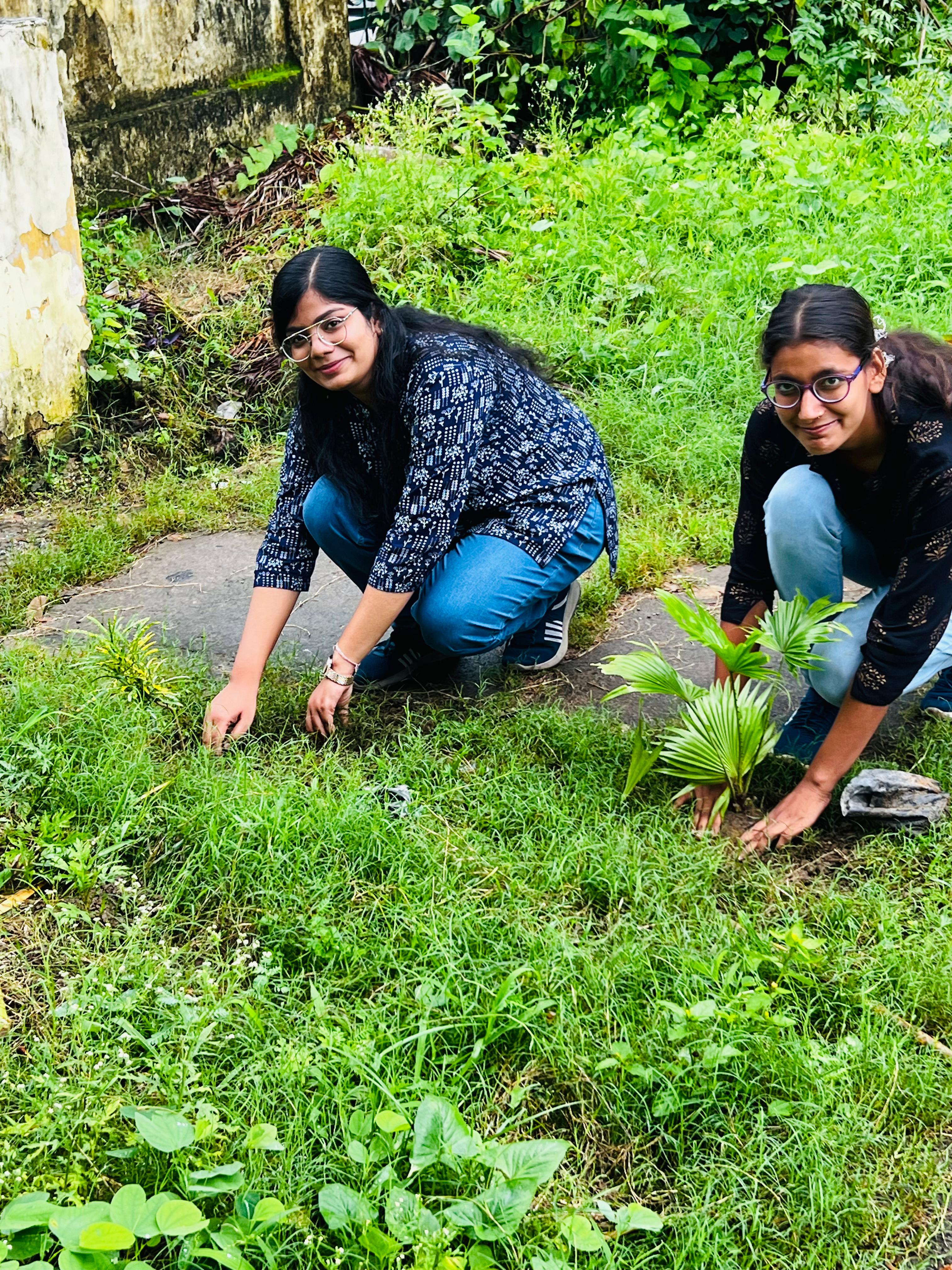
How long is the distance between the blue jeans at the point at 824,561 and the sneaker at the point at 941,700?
263mm

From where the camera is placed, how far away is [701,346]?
5.27 meters

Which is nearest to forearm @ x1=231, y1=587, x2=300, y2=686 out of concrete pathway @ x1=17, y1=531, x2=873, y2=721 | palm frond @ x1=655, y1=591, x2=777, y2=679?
concrete pathway @ x1=17, y1=531, x2=873, y2=721

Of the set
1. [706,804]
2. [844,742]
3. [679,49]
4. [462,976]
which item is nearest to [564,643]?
[706,804]

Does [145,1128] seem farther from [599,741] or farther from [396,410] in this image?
[396,410]

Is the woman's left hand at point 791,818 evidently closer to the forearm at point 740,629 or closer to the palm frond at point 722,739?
the palm frond at point 722,739

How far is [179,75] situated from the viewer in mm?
6688

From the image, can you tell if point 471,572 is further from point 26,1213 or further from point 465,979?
point 26,1213

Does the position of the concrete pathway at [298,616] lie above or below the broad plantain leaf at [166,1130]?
above

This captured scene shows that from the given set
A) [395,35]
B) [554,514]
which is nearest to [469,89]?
[395,35]

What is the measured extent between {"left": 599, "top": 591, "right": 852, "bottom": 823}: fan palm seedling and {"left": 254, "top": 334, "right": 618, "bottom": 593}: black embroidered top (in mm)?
591

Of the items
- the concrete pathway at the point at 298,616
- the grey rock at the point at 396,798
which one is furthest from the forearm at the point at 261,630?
the concrete pathway at the point at 298,616

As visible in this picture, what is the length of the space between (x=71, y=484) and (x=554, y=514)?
2541 millimetres

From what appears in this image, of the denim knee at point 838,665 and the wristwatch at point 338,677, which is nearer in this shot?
the denim knee at point 838,665

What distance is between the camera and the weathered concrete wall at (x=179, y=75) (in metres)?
6.21
